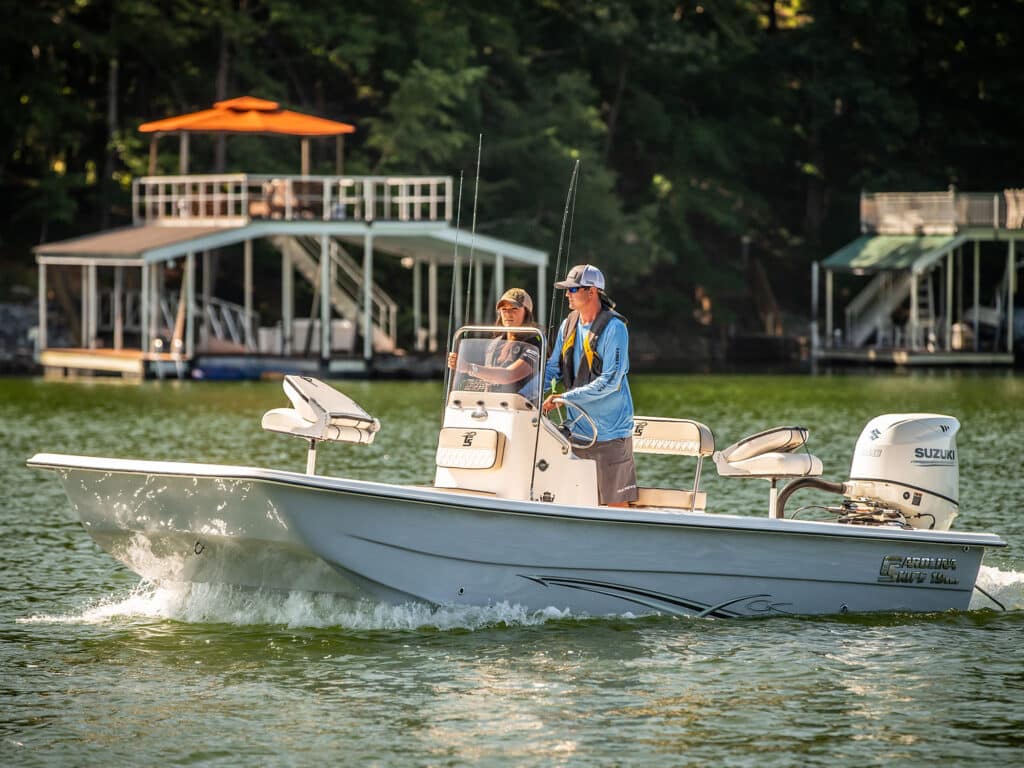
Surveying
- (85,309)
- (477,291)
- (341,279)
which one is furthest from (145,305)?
(477,291)

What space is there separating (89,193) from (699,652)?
44.2 metres

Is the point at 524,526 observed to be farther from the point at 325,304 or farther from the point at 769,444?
the point at 325,304

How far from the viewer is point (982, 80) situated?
61.9m

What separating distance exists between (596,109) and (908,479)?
161 feet

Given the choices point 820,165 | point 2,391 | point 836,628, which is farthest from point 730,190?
point 836,628

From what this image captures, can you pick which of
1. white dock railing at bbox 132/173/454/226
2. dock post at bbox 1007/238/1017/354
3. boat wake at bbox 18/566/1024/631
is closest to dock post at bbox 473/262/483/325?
white dock railing at bbox 132/173/454/226

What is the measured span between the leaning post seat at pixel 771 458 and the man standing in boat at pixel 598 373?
0.61m

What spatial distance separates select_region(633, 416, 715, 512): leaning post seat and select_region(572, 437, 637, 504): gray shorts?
0.24 metres

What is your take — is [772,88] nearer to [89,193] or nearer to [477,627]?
[89,193]

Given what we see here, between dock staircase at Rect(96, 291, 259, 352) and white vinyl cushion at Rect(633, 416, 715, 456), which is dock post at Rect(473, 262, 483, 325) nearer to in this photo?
dock staircase at Rect(96, 291, 259, 352)

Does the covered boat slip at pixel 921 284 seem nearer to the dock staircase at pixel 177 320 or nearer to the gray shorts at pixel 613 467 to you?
the dock staircase at pixel 177 320

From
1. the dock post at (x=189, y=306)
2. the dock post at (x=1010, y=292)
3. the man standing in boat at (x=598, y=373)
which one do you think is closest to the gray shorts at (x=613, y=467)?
the man standing in boat at (x=598, y=373)

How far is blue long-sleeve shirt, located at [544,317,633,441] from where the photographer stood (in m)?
11.5

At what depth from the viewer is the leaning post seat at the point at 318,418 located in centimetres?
1100
